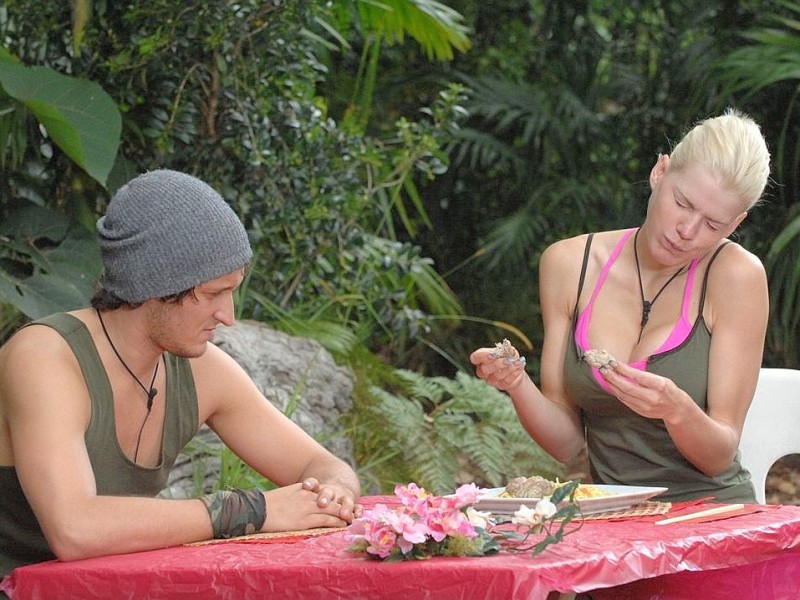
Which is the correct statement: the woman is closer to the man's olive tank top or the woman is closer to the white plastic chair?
the white plastic chair

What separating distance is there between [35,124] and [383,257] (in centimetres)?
150

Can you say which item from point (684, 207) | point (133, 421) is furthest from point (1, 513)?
point (684, 207)

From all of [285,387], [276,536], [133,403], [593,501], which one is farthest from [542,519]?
[285,387]

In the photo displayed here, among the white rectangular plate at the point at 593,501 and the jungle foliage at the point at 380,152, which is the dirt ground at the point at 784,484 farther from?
the white rectangular plate at the point at 593,501

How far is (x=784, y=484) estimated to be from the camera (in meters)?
6.12

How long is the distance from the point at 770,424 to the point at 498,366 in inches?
40.1

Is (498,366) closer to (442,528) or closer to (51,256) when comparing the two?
(442,528)

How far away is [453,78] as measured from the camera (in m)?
7.31

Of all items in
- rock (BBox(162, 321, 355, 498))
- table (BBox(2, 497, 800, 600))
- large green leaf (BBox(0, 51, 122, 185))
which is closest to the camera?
table (BBox(2, 497, 800, 600))

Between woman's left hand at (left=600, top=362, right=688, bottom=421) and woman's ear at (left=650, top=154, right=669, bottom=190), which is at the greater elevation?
woman's ear at (left=650, top=154, right=669, bottom=190)

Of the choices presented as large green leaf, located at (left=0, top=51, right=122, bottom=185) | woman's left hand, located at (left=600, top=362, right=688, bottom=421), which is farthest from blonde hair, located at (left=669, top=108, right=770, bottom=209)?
large green leaf, located at (left=0, top=51, right=122, bottom=185)

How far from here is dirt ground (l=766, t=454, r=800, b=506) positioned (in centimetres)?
601

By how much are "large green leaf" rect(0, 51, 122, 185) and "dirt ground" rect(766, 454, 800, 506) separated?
354cm

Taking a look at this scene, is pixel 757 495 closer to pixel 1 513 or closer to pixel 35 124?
pixel 1 513
